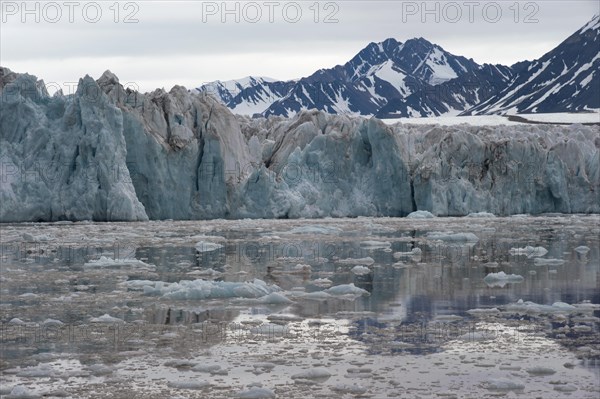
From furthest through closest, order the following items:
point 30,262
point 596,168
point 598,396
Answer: point 596,168
point 30,262
point 598,396

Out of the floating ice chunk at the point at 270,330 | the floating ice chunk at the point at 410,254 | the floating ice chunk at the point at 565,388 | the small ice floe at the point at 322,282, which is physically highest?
the floating ice chunk at the point at 410,254

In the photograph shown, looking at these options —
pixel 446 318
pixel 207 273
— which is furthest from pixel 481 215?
pixel 446 318

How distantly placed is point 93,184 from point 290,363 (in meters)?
22.8

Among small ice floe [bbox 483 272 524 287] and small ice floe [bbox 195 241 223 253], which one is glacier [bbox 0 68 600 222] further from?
small ice floe [bbox 483 272 524 287]

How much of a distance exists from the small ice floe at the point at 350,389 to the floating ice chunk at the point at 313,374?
37cm

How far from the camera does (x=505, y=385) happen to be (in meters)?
7.21

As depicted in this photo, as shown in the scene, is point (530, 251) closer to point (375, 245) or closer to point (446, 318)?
point (375, 245)

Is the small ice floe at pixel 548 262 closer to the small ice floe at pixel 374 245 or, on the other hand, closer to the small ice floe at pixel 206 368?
the small ice floe at pixel 374 245

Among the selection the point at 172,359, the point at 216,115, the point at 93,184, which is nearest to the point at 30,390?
the point at 172,359

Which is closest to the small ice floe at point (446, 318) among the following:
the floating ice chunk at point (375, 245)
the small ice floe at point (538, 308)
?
the small ice floe at point (538, 308)

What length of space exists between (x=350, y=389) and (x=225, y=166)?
27.6m

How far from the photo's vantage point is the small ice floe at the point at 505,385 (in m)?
7.18

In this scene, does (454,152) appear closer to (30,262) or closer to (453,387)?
(30,262)

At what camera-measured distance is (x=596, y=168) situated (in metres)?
41.2
